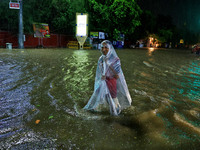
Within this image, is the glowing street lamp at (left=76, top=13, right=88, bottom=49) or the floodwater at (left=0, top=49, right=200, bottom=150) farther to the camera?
the glowing street lamp at (left=76, top=13, right=88, bottom=49)

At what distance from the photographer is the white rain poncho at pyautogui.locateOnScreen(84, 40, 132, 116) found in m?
3.18

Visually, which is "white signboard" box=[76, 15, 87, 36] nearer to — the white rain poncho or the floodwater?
the floodwater

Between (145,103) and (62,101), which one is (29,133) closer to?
(62,101)

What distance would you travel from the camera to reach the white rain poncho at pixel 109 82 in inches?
125

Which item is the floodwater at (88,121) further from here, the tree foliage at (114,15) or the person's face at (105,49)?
the tree foliage at (114,15)

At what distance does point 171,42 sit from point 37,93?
78683 millimetres

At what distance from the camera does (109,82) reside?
10.6 feet

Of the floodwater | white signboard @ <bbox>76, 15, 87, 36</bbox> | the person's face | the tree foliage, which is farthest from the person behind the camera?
the tree foliage

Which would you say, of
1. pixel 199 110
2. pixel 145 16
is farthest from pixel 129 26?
pixel 199 110

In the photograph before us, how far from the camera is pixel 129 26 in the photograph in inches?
1118

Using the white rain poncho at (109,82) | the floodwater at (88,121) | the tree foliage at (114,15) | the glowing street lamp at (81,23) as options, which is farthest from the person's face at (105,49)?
the tree foliage at (114,15)

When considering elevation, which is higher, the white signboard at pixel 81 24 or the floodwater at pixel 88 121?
the white signboard at pixel 81 24

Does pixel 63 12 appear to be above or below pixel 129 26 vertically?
above

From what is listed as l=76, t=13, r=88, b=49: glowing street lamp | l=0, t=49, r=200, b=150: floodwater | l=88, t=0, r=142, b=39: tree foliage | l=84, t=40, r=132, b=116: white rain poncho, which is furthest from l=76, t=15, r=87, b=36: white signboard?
l=84, t=40, r=132, b=116: white rain poncho
